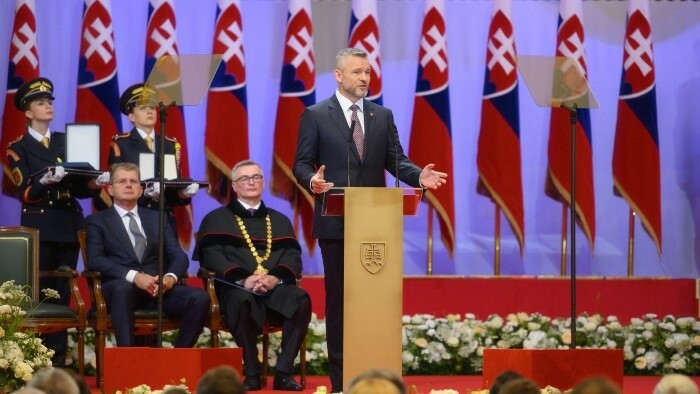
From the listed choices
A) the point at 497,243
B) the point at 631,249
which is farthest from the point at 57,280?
the point at 631,249

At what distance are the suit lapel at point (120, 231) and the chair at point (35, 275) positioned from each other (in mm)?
378

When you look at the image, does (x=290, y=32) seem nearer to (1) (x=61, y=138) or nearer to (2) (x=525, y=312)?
(1) (x=61, y=138)

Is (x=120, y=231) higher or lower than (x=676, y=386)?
higher

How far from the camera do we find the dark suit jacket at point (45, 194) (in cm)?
796

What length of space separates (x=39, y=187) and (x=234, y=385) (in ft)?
15.2

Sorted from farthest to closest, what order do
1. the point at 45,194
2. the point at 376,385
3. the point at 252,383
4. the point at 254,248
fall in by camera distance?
the point at 45,194 → the point at 254,248 → the point at 252,383 → the point at 376,385

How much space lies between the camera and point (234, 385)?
357 cm

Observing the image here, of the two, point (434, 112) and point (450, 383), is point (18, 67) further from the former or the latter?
point (450, 383)

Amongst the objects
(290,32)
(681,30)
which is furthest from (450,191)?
(681,30)

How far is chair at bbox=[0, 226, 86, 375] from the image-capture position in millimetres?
7258

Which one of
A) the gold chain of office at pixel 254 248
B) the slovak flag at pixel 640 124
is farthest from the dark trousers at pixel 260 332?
the slovak flag at pixel 640 124

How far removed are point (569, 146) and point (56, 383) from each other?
21.9ft

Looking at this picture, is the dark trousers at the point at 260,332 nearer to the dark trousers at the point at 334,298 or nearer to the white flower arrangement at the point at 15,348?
the dark trousers at the point at 334,298

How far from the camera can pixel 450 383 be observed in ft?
25.1
